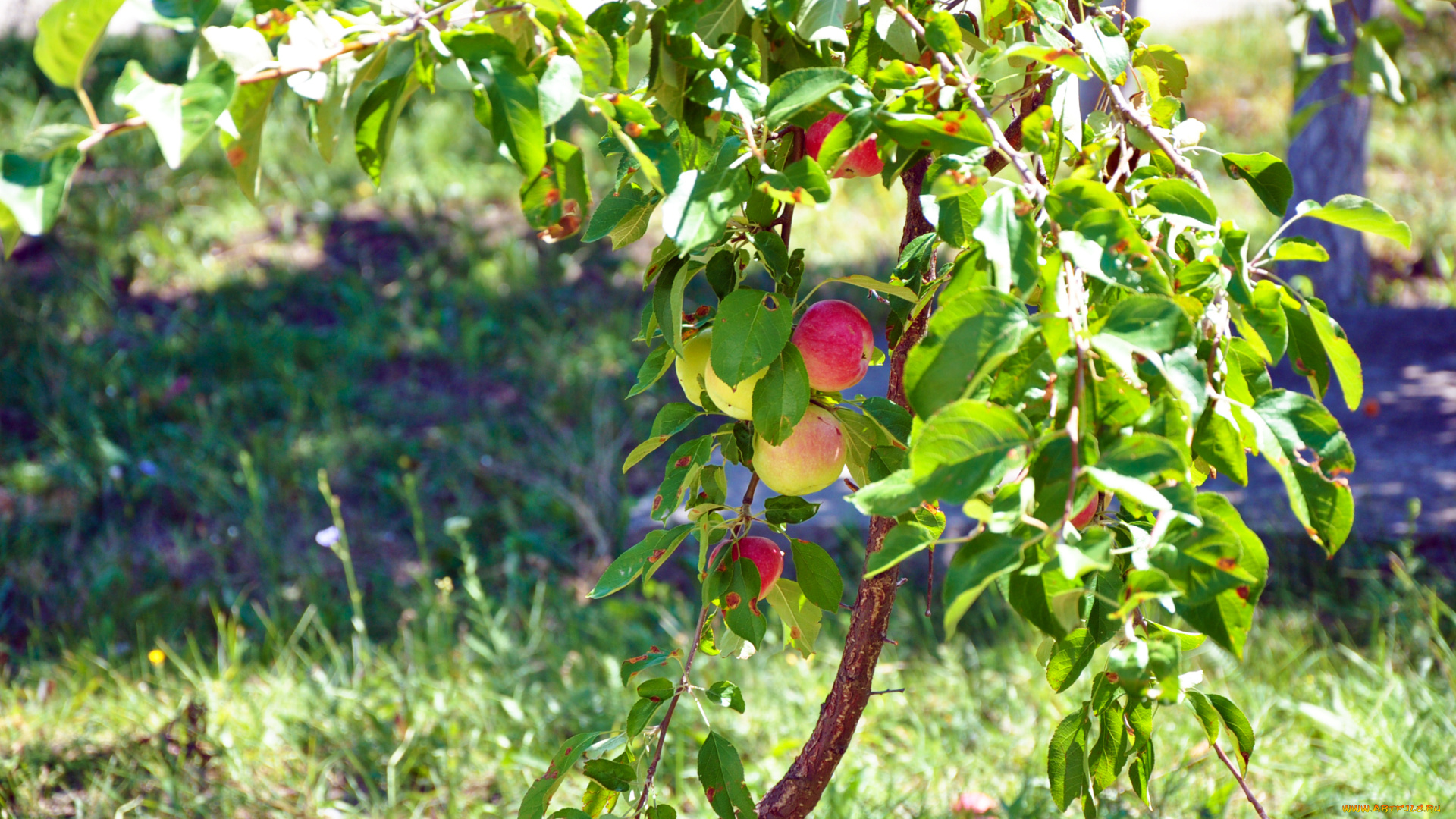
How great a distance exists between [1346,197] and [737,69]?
44 cm

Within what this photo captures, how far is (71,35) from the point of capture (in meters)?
0.56

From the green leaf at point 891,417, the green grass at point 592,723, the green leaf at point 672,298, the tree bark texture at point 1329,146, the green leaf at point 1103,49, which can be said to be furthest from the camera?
the tree bark texture at point 1329,146

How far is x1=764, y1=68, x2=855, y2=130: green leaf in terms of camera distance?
709 mm

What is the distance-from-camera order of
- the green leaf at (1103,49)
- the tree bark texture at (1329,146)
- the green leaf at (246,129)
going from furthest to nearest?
the tree bark texture at (1329,146)
the green leaf at (1103,49)
the green leaf at (246,129)

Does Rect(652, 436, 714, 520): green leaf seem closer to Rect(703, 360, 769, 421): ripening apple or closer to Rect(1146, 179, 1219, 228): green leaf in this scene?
Rect(703, 360, 769, 421): ripening apple

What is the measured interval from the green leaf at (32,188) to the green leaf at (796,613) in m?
0.75

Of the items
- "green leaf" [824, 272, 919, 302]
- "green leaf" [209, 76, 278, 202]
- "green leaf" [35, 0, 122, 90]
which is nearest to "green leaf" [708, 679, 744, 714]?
"green leaf" [824, 272, 919, 302]

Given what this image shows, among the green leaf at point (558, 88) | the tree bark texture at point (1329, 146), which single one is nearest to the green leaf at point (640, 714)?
the green leaf at point (558, 88)

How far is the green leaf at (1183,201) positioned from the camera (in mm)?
712

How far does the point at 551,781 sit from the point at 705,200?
2.15 feet

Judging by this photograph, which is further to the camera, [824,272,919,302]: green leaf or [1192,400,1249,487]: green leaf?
[824,272,919,302]: green leaf

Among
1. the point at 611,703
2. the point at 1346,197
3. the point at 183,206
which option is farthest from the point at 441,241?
the point at 1346,197

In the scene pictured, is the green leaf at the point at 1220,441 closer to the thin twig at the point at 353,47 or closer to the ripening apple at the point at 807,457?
the ripening apple at the point at 807,457

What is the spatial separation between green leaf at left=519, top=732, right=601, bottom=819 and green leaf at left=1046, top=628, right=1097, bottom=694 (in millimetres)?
471
